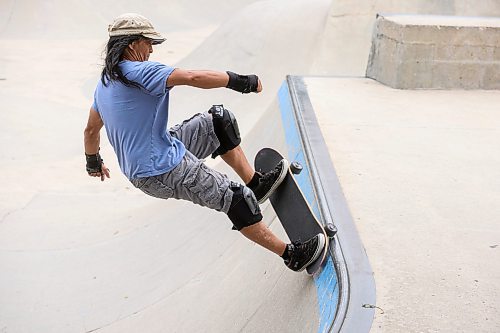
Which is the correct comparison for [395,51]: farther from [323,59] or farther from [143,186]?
[143,186]

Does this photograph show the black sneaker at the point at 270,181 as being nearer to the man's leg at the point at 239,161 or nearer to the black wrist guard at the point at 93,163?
the man's leg at the point at 239,161

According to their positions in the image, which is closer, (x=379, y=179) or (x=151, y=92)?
(x=151, y=92)

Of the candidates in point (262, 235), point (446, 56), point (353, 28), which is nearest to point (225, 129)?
point (262, 235)

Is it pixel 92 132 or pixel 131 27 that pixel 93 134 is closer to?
pixel 92 132

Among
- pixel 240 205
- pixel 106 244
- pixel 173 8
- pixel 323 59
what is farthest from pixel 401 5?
pixel 173 8

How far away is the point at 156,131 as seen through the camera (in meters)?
3.01

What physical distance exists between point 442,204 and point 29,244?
15.0 ft

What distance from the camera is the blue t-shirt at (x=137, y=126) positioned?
2.92 meters

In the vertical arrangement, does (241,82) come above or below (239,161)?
above

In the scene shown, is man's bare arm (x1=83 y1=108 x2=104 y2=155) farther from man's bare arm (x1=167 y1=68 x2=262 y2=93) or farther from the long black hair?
man's bare arm (x1=167 y1=68 x2=262 y2=93)

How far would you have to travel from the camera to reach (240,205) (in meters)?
3.02

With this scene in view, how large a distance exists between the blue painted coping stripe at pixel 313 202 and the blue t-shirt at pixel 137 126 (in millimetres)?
→ 902

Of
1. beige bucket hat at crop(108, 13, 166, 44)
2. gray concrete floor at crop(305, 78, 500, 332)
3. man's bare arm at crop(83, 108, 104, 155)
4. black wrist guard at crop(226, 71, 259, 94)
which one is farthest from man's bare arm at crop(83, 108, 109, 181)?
gray concrete floor at crop(305, 78, 500, 332)

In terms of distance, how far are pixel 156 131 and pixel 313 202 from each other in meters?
1.05
